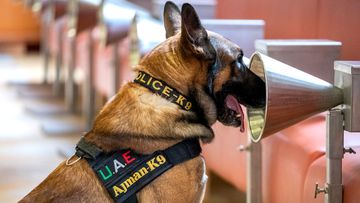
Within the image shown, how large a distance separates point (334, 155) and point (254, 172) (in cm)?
63

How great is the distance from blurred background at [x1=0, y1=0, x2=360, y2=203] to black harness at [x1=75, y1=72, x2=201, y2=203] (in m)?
0.53

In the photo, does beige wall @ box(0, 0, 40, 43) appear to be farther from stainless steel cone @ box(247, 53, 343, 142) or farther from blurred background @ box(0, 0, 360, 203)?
stainless steel cone @ box(247, 53, 343, 142)

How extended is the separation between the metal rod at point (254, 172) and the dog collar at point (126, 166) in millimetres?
570

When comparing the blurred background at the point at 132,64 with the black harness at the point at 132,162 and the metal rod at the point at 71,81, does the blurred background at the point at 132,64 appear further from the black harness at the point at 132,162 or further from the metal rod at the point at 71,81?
the black harness at the point at 132,162

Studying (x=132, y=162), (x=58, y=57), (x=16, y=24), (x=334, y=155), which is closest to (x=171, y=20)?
(x=132, y=162)

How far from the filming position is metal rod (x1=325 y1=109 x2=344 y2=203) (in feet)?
6.39

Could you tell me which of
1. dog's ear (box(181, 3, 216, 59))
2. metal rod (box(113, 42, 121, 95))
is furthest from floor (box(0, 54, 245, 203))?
dog's ear (box(181, 3, 216, 59))

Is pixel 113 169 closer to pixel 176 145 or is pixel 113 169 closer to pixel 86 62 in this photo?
pixel 176 145

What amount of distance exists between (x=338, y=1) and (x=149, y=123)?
1196 millimetres

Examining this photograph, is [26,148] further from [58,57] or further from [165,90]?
[165,90]

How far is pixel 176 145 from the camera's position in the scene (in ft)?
6.72

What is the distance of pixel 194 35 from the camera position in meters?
1.97

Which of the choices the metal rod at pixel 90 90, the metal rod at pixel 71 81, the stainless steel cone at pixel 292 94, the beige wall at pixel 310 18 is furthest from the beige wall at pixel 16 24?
the stainless steel cone at pixel 292 94

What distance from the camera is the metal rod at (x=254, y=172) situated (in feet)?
8.34
